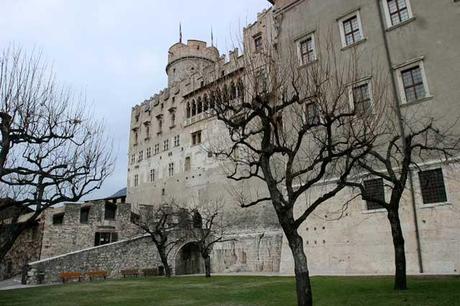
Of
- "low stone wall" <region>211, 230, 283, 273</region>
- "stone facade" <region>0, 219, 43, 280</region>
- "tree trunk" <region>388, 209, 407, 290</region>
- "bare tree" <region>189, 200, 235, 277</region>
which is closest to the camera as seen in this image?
"tree trunk" <region>388, 209, 407, 290</region>

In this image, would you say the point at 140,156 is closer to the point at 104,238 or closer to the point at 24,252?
the point at 104,238

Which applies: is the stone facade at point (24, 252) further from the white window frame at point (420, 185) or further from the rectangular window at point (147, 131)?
the white window frame at point (420, 185)

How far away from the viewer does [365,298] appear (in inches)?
366

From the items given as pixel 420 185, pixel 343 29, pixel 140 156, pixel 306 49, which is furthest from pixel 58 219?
pixel 420 185

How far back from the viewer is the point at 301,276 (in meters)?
8.01

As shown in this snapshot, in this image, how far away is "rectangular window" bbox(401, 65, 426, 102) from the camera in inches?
666

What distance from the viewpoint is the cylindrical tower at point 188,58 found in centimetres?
4328

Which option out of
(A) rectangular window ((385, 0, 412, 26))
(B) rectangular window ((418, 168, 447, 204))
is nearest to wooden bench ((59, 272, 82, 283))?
(B) rectangular window ((418, 168, 447, 204))

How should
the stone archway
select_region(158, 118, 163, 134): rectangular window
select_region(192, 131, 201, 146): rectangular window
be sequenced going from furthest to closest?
select_region(158, 118, 163, 134): rectangular window
select_region(192, 131, 201, 146): rectangular window
the stone archway

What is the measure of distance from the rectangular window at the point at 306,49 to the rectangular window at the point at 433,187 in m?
8.69

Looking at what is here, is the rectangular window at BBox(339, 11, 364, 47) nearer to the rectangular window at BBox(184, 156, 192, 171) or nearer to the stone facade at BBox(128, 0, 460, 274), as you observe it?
the stone facade at BBox(128, 0, 460, 274)

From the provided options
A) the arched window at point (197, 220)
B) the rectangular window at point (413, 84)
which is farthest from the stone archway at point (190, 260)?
the rectangular window at point (413, 84)

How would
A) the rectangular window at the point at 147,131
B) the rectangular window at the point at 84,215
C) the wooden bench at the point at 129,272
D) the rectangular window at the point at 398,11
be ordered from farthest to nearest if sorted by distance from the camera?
the rectangular window at the point at 147,131 < the rectangular window at the point at 84,215 < the wooden bench at the point at 129,272 < the rectangular window at the point at 398,11

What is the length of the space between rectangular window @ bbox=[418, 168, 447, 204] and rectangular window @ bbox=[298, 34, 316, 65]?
28.5ft
